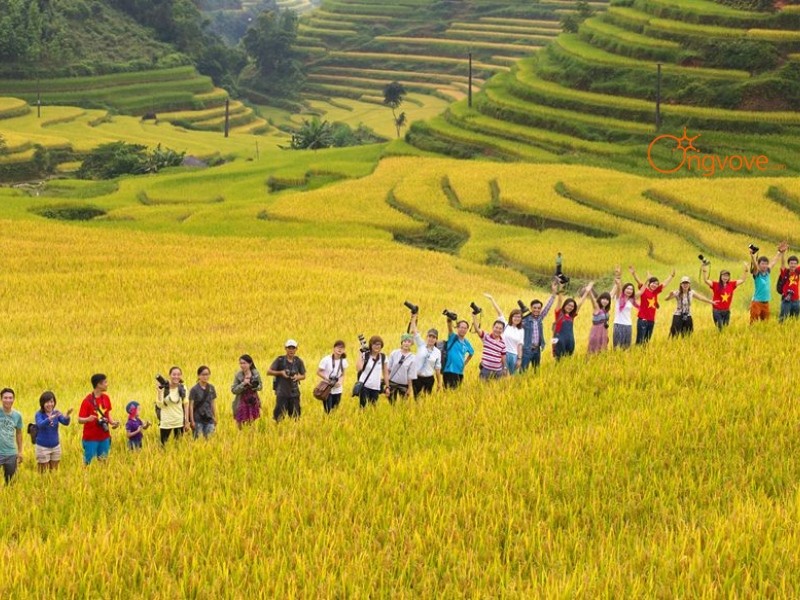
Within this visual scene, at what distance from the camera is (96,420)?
381 inches

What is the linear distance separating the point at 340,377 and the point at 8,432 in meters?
3.61

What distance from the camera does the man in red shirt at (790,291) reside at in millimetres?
14219

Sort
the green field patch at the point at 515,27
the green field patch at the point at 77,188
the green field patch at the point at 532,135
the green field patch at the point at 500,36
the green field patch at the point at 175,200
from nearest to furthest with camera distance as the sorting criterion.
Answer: the green field patch at the point at 532,135 → the green field patch at the point at 175,200 → the green field patch at the point at 77,188 → the green field patch at the point at 500,36 → the green field patch at the point at 515,27

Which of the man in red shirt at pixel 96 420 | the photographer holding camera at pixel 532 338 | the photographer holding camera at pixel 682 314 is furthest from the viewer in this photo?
the photographer holding camera at pixel 682 314

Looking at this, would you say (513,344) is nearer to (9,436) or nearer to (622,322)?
(622,322)

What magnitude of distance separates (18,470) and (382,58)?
10038cm

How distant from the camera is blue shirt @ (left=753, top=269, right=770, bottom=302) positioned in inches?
558

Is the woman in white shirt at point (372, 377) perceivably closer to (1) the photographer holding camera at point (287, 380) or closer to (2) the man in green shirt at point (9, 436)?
(1) the photographer holding camera at point (287, 380)

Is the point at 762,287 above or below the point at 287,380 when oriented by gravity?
above

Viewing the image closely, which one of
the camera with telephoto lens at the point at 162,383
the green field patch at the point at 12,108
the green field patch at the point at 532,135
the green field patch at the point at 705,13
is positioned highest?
the green field patch at the point at 705,13

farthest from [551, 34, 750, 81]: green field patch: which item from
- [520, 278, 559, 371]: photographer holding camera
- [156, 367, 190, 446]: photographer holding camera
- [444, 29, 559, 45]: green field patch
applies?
[444, 29, 559, 45]: green field patch

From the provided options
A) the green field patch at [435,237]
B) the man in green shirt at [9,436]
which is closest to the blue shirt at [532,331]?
the man in green shirt at [9,436]

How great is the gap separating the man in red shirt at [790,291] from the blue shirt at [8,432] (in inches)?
411

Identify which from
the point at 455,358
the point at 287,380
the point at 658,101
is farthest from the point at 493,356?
the point at 658,101
